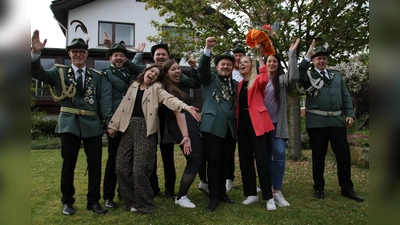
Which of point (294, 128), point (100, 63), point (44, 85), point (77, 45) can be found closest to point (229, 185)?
point (77, 45)

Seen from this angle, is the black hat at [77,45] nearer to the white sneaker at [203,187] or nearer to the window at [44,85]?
the white sneaker at [203,187]

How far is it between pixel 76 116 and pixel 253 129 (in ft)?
7.75

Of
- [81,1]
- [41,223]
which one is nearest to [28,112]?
[41,223]

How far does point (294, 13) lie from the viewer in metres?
7.38

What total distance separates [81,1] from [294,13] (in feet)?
49.5

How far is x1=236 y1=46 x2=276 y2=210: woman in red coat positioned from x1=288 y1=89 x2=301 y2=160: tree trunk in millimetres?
4746

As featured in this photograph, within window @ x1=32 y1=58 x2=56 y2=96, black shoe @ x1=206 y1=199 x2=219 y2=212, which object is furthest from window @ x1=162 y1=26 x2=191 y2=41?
window @ x1=32 y1=58 x2=56 y2=96

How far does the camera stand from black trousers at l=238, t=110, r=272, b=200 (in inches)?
169

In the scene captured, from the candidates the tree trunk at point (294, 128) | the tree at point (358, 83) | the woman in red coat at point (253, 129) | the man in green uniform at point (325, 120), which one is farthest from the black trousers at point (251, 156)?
the tree at point (358, 83)

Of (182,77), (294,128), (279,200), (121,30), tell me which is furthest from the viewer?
(121,30)

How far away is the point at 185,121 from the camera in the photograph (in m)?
4.17

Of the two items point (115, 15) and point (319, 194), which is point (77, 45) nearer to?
point (319, 194)

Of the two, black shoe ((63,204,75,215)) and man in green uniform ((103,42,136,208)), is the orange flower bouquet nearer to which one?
man in green uniform ((103,42,136,208))

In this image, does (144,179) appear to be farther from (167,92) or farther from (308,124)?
(308,124)
